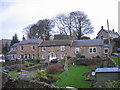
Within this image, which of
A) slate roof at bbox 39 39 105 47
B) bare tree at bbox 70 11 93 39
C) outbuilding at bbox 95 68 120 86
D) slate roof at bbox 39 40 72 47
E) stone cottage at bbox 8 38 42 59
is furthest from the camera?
bare tree at bbox 70 11 93 39

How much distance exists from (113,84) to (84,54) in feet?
73.3

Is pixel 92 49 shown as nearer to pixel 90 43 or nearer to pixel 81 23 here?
pixel 90 43

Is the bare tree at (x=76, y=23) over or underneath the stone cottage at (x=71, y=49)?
over

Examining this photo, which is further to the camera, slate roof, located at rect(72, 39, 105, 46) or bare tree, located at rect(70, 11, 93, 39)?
bare tree, located at rect(70, 11, 93, 39)

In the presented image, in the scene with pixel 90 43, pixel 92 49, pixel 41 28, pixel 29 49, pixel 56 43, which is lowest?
pixel 92 49

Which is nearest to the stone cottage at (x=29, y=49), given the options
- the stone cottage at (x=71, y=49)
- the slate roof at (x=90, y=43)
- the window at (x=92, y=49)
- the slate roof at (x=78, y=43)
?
the stone cottage at (x=71, y=49)

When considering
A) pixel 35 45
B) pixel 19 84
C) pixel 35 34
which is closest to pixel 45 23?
pixel 35 34

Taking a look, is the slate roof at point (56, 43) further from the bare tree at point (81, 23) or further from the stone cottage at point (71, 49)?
the bare tree at point (81, 23)

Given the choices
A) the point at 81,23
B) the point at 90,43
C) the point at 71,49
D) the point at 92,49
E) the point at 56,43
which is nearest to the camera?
the point at 92,49

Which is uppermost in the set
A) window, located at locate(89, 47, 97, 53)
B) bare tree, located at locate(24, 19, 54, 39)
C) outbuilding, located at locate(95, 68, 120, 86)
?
bare tree, located at locate(24, 19, 54, 39)

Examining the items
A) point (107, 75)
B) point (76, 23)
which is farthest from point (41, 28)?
point (107, 75)

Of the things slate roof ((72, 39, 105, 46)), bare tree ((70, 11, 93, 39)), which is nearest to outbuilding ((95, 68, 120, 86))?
slate roof ((72, 39, 105, 46))

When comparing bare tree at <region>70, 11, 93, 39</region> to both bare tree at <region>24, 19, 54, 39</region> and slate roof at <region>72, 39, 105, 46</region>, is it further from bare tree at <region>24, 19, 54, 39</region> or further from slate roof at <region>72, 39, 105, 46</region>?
slate roof at <region>72, 39, 105, 46</region>

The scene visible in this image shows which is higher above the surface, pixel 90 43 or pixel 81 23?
pixel 81 23
